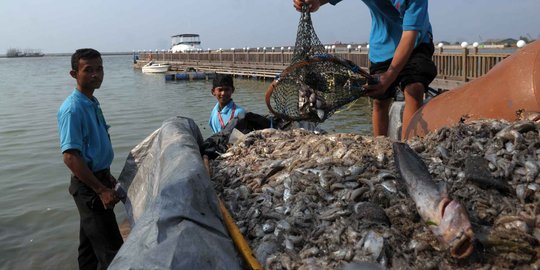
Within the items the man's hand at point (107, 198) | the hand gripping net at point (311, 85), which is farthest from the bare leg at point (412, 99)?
the man's hand at point (107, 198)

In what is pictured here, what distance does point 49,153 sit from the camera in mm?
11547

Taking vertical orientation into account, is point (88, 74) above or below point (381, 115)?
above

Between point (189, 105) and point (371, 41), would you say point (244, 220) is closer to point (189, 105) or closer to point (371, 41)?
point (371, 41)

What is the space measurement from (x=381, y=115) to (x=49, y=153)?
983 centimetres

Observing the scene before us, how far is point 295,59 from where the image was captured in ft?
14.0

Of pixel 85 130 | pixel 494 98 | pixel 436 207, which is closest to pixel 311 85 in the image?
pixel 494 98

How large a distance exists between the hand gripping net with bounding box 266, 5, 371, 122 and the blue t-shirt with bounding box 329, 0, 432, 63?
534 mm

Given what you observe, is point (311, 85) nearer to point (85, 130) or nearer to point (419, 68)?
point (419, 68)

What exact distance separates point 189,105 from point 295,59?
1834 centimetres

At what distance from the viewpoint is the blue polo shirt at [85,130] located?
3596mm

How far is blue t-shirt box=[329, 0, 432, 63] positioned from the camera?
380 centimetres

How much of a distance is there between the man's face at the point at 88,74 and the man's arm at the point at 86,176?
656 millimetres

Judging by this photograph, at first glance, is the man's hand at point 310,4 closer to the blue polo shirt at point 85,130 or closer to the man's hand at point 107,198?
the blue polo shirt at point 85,130

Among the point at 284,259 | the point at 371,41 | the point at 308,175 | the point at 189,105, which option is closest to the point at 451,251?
the point at 284,259
